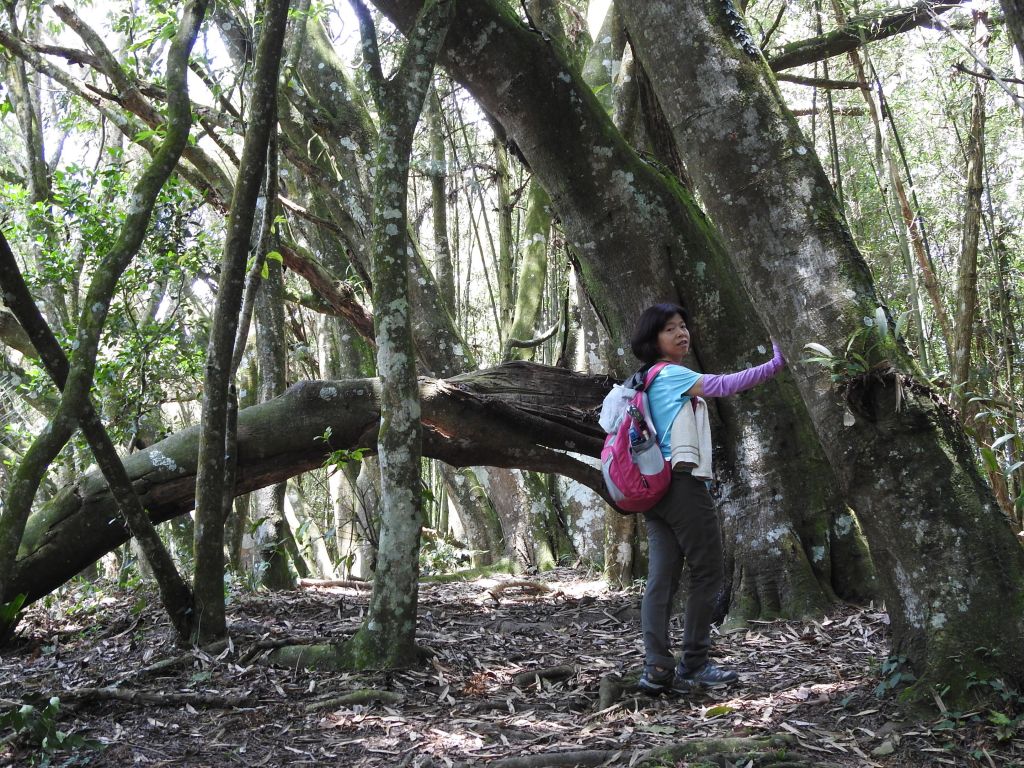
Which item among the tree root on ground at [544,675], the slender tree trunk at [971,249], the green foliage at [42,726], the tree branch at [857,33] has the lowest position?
the tree root on ground at [544,675]

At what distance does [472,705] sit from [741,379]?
1843 mm

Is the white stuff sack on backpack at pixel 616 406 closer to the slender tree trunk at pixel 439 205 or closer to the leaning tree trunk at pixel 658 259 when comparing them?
the leaning tree trunk at pixel 658 259

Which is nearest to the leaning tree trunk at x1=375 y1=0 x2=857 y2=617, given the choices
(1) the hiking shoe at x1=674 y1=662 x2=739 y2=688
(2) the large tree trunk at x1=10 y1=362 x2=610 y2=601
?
(2) the large tree trunk at x1=10 y1=362 x2=610 y2=601

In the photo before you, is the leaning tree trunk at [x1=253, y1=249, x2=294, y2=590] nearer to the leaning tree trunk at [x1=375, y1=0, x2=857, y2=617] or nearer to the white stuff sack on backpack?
the leaning tree trunk at [x1=375, y1=0, x2=857, y2=617]

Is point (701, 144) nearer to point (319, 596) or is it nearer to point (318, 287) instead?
point (319, 596)

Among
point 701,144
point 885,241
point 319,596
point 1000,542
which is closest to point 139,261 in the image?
point 319,596

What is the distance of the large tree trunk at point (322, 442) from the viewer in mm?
5047

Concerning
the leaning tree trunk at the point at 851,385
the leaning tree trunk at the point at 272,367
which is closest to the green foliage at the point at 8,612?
the leaning tree trunk at the point at 272,367

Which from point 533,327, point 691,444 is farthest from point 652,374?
point 533,327

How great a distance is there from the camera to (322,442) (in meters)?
5.46

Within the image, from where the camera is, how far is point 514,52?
5066 mm

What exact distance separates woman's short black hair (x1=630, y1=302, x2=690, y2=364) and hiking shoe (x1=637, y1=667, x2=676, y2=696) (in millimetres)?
1410

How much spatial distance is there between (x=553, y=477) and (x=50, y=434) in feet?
20.8

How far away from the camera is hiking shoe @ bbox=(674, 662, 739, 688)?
381 centimetres
